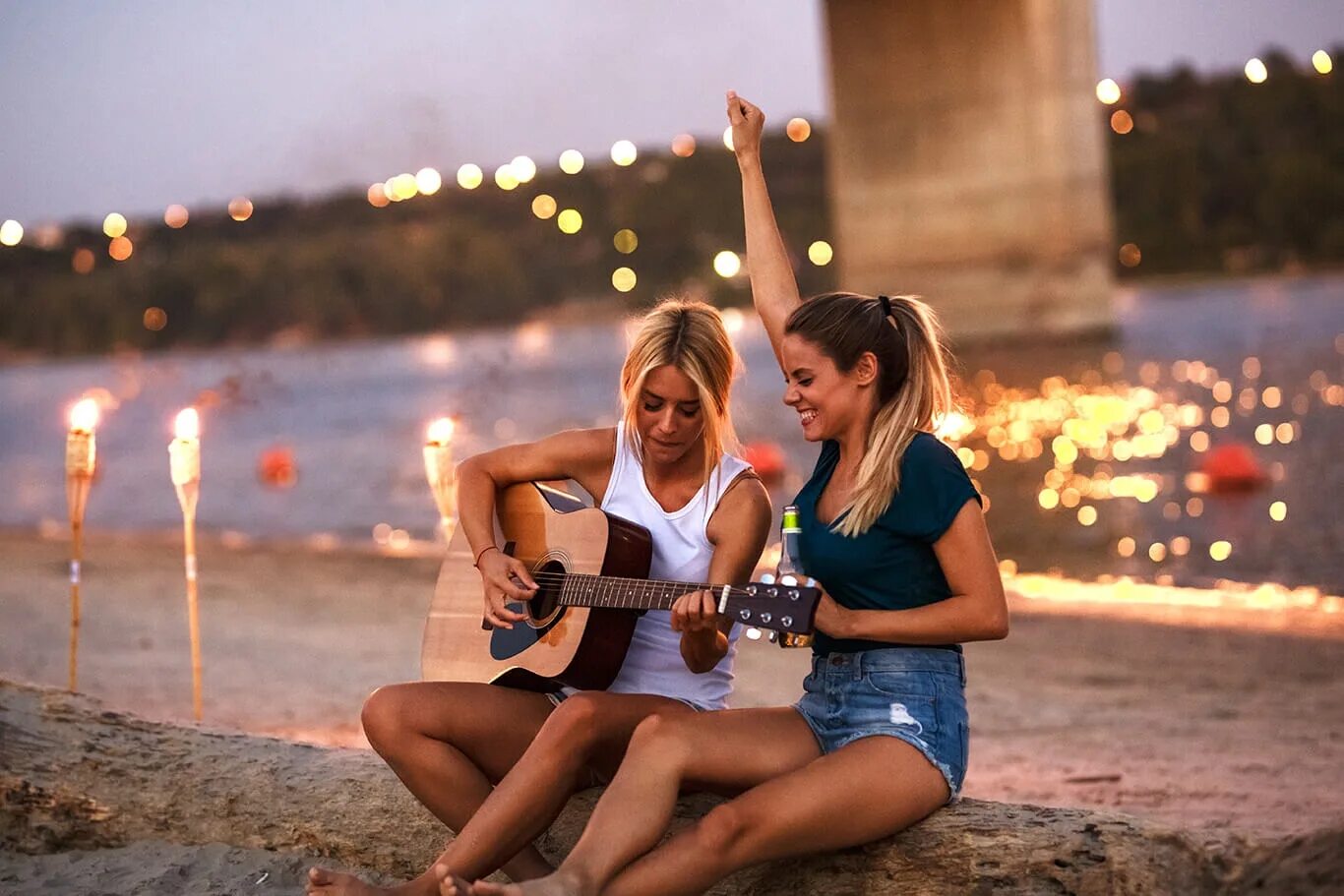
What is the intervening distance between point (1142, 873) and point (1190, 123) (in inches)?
3855

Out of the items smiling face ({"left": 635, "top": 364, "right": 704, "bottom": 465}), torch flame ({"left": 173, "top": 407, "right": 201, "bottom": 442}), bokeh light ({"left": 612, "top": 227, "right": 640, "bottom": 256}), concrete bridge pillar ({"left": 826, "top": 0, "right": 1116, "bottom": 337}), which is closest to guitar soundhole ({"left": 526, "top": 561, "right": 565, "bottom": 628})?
smiling face ({"left": 635, "top": 364, "right": 704, "bottom": 465})

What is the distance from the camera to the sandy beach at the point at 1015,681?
19.8 ft

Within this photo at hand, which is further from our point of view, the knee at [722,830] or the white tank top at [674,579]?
the white tank top at [674,579]

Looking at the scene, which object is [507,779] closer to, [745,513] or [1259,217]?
[745,513]

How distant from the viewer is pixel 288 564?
14516 mm

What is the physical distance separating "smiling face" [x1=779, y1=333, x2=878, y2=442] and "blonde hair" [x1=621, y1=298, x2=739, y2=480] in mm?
302

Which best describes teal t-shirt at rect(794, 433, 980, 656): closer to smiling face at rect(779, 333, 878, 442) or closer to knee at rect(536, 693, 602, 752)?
smiling face at rect(779, 333, 878, 442)

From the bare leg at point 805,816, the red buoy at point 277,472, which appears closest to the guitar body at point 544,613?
A: the bare leg at point 805,816

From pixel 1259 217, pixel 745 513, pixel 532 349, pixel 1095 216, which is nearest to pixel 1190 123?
pixel 1259 217

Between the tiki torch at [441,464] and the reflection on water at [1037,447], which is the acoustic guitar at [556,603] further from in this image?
the tiki torch at [441,464]

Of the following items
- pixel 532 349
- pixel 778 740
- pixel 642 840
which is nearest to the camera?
pixel 642 840

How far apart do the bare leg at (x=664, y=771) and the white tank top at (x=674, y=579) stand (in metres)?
0.35

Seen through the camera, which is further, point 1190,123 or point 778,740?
point 1190,123

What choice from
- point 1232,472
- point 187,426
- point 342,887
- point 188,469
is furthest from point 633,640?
point 1232,472
